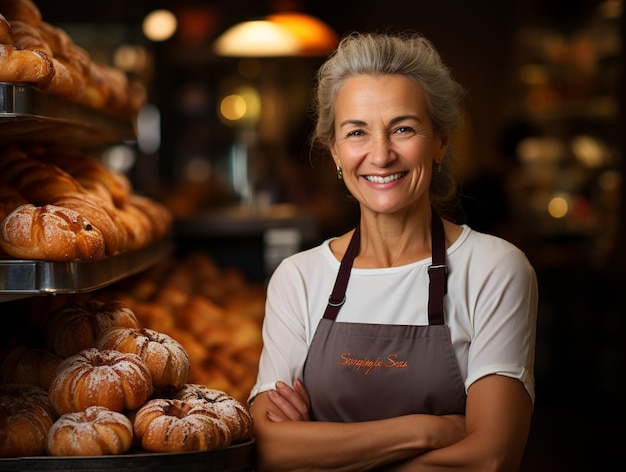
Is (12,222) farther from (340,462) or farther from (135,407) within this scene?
(340,462)

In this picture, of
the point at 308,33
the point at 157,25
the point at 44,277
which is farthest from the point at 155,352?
the point at 157,25

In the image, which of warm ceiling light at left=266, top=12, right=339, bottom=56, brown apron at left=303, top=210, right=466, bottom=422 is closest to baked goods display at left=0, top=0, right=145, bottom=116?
brown apron at left=303, top=210, right=466, bottom=422

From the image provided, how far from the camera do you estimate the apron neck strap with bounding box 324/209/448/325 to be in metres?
2.18

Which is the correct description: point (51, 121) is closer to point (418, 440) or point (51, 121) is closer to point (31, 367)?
point (31, 367)

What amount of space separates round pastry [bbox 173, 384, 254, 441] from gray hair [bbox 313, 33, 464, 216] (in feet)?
2.49

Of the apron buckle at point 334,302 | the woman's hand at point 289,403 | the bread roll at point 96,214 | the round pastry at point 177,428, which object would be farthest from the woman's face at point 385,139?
the round pastry at point 177,428

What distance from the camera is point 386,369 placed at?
2150 mm

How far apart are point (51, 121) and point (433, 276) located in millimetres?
922

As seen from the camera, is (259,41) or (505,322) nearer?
(505,322)

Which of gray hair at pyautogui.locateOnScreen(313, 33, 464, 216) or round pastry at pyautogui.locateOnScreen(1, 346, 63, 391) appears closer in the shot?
round pastry at pyautogui.locateOnScreen(1, 346, 63, 391)

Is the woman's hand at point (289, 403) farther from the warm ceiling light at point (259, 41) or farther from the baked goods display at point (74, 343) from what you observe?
the warm ceiling light at point (259, 41)

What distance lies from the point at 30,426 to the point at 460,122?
Answer: 126cm

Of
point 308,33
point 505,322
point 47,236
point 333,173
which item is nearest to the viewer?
point 47,236

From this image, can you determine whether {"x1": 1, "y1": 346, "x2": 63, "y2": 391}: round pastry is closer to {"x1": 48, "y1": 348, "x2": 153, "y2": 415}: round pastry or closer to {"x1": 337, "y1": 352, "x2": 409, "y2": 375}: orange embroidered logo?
{"x1": 48, "y1": 348, "x2": 153, "y2": 415}: round pastry
